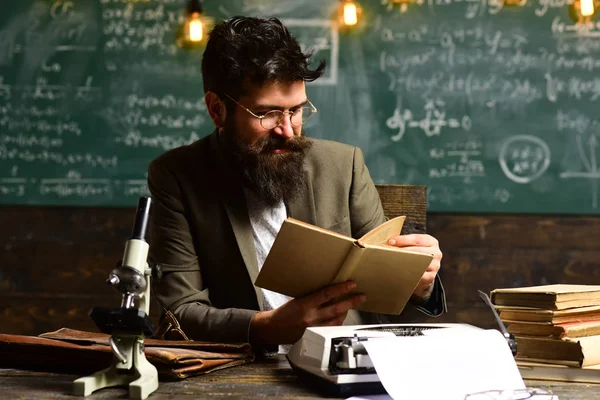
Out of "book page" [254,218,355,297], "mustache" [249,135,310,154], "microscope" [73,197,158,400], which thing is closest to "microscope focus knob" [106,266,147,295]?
"microscope" [73,197,158,400]

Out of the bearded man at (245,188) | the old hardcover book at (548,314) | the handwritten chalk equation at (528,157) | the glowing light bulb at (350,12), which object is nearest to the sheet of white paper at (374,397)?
the old hardcover book at (548,314)

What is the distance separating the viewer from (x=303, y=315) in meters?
1.77

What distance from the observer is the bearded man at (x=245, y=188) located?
2.15 meters

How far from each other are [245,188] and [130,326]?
3.28ft

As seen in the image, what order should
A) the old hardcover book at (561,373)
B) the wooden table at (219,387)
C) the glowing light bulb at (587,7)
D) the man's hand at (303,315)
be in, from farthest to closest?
the glowing light bulb at (587,7), the man's hand at (303,315), the old hardcover book at (561,373), the wooden table at (219,387)

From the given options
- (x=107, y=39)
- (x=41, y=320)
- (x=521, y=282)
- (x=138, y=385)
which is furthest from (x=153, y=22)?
(x=138, y=385)

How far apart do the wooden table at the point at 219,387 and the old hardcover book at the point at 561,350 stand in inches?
2.5

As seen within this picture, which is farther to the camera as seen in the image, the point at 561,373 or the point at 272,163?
the point at 272,163

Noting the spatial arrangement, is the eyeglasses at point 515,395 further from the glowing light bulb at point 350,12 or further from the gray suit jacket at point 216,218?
the glowing light bulb at point 350,12

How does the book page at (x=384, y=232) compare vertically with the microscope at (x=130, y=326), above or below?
above

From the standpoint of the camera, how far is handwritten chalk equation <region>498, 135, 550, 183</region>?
13.0 ft

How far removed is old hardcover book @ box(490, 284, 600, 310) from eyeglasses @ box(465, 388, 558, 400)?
0.92 feet

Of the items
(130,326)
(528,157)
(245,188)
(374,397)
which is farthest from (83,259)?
(374,397)

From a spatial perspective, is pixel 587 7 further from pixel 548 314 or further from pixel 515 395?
pixel 515 395
